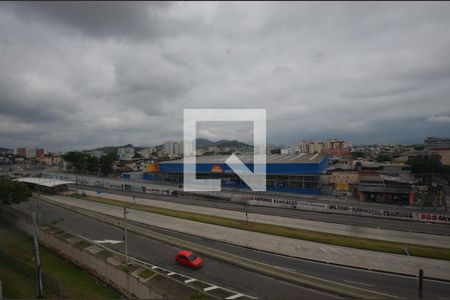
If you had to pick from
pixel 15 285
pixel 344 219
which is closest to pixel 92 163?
pixel 15 285

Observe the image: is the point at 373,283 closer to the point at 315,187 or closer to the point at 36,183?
the point at 315,187

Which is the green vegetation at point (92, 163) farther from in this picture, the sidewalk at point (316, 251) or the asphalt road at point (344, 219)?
the sidewalk at point (316, 251)

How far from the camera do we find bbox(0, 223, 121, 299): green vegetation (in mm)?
15039

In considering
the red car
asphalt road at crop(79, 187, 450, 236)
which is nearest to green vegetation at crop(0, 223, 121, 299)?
the red car

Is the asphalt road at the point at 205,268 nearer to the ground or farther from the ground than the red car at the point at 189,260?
nearer to the ground

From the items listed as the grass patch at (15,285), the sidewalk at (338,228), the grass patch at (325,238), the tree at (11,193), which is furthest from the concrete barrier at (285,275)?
the tree at (11,193)

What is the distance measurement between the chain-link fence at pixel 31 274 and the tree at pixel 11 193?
12.3 m

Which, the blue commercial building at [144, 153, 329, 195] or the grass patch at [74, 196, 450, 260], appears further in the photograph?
the blue commercial building at [144, 153, 329, 195]

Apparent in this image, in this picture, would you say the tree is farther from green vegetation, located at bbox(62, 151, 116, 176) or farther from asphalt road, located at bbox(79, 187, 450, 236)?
green vegetation, located at bbox(62, 151, 116, 176)

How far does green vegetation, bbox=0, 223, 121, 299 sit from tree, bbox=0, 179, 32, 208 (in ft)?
30.0

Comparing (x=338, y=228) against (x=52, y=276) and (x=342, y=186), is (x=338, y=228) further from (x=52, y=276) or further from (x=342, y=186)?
(x=52, y=276)

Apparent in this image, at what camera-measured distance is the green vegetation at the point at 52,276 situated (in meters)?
15.0

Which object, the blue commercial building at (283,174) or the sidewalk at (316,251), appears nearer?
the sidewalk at (316,251)

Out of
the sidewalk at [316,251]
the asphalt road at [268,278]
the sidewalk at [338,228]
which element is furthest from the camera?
the sidewalk at [338,228]
